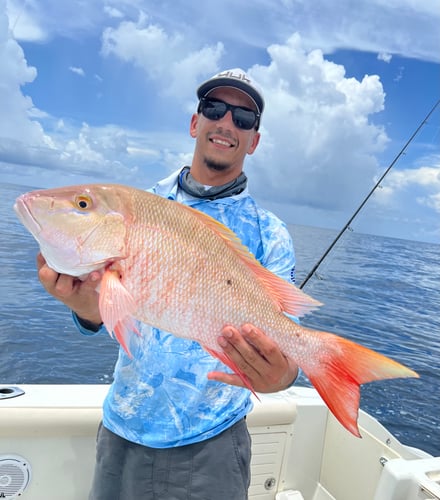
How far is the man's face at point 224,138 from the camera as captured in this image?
86.4 inches

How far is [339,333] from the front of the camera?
10.7 meters

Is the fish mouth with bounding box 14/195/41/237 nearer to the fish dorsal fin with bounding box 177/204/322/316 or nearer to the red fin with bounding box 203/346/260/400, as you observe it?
the fish dorsal fin with bounding box 177/204/322/316

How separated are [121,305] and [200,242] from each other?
1.24ft

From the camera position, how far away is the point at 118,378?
2.07 metres

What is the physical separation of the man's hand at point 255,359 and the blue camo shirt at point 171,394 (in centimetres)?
31

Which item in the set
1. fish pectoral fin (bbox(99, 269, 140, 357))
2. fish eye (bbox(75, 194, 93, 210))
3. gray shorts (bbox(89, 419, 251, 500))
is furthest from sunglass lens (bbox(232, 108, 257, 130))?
gray shorts (bbox(89, 419, 251, 500))

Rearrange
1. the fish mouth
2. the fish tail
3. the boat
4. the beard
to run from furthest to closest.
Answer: the boat < the beard < the fish mouth < the fish tail

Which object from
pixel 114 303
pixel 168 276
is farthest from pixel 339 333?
pixel 114 303

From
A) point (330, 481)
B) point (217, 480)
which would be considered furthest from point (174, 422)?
point (330, 481)

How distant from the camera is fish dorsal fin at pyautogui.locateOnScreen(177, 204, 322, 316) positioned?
1712 millimetres

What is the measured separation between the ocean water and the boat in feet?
6.37

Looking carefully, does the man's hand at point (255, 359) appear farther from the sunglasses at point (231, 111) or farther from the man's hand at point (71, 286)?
the sunglasses at point (231, 111)

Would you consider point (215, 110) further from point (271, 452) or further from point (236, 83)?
point (271, 452)

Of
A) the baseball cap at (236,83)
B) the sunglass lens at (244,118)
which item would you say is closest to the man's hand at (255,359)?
the sunglass lens at (244,118)
